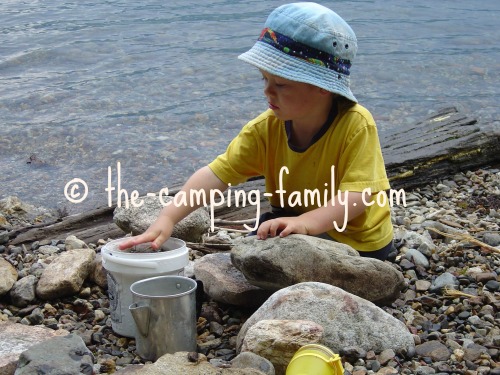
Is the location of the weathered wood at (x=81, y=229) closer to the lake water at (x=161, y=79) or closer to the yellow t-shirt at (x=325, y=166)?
the yellow t-shirt at (x=325, y=166)

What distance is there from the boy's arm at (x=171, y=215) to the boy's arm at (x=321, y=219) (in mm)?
476

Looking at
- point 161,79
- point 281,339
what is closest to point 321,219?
point 281,339

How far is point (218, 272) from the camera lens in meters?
3.75

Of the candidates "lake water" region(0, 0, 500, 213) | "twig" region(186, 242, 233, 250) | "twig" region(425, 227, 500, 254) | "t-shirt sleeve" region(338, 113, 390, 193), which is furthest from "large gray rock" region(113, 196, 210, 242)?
"lake water" region(0, 0, 500, 213)

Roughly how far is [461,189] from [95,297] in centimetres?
299

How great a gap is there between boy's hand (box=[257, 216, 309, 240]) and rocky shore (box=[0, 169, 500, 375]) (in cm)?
36

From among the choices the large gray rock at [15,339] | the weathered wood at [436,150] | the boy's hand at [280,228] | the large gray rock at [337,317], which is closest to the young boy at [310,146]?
the boy's hand at [280,228]

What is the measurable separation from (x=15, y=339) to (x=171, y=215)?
106 centimetres

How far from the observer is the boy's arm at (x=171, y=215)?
3635 millimetres

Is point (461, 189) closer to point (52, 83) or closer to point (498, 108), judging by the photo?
point (498, 108)

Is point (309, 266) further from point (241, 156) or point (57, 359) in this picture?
point (57, 359)

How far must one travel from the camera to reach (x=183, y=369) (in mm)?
2688

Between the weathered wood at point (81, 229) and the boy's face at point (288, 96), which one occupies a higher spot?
the boy's face at point (288, 96)

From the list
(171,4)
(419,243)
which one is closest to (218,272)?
(419,243)
